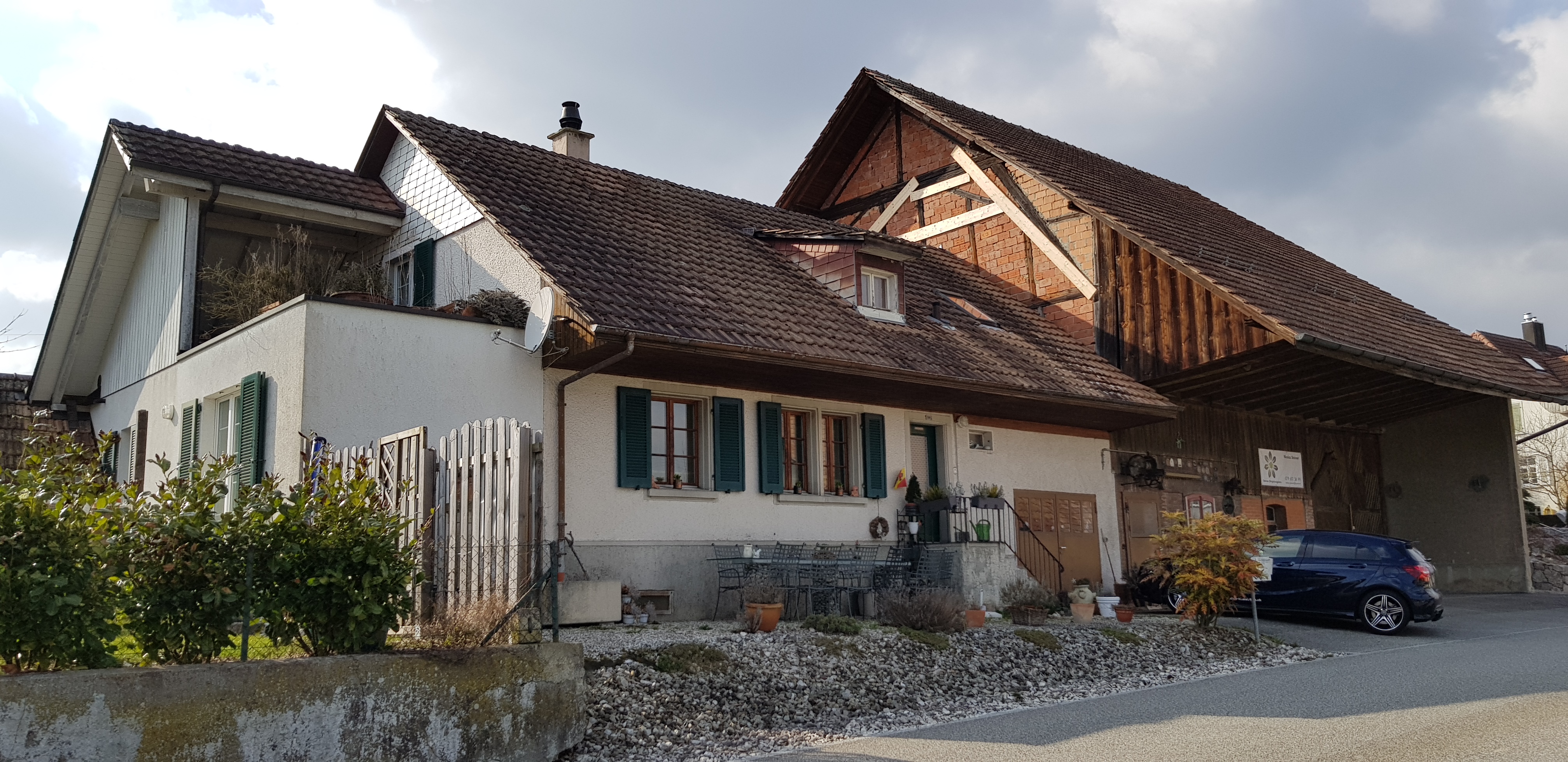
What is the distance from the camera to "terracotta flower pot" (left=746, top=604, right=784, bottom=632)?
1178 centimetres

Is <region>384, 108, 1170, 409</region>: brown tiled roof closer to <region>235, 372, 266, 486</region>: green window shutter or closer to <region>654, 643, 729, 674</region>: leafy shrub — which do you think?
<region>235, 372, 266, 486</region>: green window shutter

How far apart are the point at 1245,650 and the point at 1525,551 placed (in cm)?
A: 1409

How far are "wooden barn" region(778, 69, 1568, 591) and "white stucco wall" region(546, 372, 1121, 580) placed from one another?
83.9 inches

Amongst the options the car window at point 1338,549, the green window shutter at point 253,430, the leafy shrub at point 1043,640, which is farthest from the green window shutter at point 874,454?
the green window shutter at point 253,430

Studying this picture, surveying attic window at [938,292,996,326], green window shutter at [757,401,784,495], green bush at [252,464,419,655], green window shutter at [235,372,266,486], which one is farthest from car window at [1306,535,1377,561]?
green window shutter at [235,372,266,486]

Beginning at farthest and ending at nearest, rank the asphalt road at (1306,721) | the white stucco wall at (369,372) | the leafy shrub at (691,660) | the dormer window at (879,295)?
the dormer window at (879,295), the white stucco wall at (369,372), the leafy shrub at (691,660), the asphalt road at (1306,721)

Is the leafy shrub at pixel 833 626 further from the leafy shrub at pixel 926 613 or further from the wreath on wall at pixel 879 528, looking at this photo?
the wreath on wall at pixel 879 528

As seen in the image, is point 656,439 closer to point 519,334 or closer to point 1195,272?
point 519,334

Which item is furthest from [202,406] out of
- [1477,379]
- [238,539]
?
[1477,379]

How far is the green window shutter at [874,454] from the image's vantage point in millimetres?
16266

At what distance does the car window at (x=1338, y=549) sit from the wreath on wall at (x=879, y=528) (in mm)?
5836

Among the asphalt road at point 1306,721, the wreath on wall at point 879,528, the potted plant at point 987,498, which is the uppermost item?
the potted plant at point 987,498

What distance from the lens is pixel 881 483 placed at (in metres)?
16.4

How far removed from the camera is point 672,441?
14.5m
